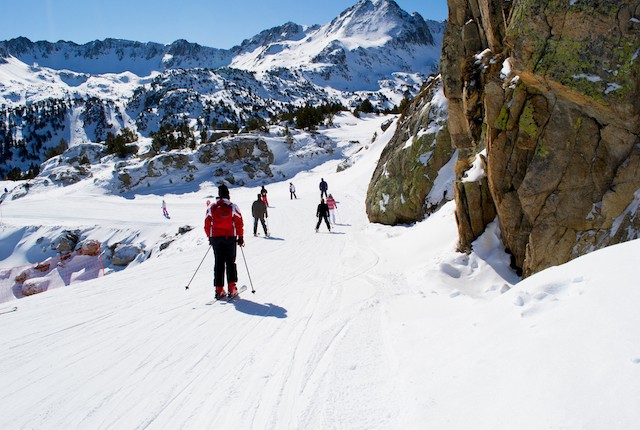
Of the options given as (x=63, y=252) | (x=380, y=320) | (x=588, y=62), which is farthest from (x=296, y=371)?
(x=63, y=252)

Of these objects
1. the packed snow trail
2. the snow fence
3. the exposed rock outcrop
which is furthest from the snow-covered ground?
the snow fence

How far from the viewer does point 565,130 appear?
22.4 feet

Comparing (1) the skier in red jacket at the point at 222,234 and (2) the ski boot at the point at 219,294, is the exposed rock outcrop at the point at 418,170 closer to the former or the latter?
(1) the skier in red jacket at the point at 222,234

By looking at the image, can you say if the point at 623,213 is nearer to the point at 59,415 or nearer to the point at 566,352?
the point at 566,352

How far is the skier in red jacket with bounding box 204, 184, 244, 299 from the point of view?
6500mm

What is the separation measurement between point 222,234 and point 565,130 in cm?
686

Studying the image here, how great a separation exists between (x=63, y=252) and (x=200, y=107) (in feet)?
465

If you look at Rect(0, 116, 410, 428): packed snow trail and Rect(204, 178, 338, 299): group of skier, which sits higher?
Rect(204, 178, 338, 299): group of skier

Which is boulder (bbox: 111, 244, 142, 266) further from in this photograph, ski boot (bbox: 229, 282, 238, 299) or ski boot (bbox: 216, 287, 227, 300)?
ski boot (bbox: 229, 282, 238, 299)

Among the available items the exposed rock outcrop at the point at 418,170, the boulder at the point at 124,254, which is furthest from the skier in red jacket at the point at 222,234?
the boulder at the point at 124,254

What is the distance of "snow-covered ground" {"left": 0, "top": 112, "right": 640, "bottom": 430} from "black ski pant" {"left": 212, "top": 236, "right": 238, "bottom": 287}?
1.68 ft

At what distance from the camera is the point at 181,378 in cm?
388

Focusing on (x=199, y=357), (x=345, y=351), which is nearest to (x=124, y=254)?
(x=199, y=357)

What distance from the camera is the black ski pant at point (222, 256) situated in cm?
652
